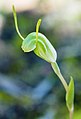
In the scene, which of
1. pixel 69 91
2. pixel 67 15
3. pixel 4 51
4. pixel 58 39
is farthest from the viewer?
pixel 67 15

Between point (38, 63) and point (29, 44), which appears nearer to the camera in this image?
point (29, 44)

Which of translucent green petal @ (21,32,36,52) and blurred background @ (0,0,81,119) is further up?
translucent green petal @ (21,32,36,52)

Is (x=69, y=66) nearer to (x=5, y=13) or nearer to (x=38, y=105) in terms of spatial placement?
(x=38, y=105)

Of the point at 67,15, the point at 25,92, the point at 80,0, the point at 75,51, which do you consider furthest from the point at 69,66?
the point at 80,0

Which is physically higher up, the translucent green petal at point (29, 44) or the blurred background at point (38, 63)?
the translucent green petal at point (29, 44)

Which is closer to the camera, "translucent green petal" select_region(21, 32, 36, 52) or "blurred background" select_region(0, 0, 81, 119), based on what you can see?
"translucent green petal" select_region(21, 32, 36, 52)

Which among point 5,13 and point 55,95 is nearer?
point 55,95

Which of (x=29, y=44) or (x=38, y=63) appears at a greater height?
(x=29, y=44)

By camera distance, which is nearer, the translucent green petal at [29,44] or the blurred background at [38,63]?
the translucent green petal at [29,44]
